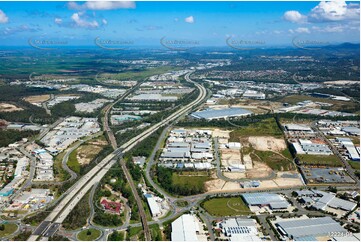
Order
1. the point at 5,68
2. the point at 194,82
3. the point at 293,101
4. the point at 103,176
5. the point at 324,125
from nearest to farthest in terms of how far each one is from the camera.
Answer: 1. the point at 103,176
2. the point at 324,125
3. the point at 293,101
4. the point at 194,82
5. the point at 5,68

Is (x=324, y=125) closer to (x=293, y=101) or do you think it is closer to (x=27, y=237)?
(x=293, y=101)

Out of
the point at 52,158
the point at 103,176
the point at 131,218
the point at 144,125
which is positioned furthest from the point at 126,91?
the point at 131,218

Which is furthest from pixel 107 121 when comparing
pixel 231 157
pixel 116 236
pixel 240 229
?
pixel 240 229

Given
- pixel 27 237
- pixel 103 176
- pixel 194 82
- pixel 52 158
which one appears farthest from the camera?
pixel 194 82

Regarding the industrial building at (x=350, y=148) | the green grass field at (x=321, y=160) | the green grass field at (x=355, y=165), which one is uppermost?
the industrial building at (x=350, y=148)

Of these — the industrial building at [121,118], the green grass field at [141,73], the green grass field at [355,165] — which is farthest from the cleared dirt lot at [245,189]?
the green grass field at [141,73]

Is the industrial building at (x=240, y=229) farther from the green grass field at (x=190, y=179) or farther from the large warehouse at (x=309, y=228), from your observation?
the green grass field at (x=190, y=179)

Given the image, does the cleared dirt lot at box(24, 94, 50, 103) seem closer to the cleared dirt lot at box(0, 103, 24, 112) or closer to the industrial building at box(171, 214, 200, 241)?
the cleared dirt lot at box(0, 103, 24, 112)
